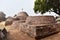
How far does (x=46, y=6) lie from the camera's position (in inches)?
1192

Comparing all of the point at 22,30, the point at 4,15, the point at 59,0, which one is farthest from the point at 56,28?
the point at 4,15

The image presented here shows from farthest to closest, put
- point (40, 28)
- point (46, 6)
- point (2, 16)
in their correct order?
point (46, 6), point (2, 16), point (40, 28)

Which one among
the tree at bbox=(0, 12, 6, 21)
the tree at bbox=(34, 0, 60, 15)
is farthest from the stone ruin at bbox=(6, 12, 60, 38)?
the tree at bbox=(34, 0, 60, 15)

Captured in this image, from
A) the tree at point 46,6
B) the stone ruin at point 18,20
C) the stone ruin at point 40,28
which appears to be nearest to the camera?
the stone ruin at point 40,28

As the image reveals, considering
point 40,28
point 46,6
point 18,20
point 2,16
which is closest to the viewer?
point 40,28

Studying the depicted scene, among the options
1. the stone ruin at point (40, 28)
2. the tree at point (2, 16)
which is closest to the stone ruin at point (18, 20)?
the stone ruin at point (40, 28)

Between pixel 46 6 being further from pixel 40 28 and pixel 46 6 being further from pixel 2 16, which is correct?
pixel 40 28

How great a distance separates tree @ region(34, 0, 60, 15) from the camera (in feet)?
98.0

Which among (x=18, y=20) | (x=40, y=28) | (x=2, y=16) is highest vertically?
(x=40, y=28)

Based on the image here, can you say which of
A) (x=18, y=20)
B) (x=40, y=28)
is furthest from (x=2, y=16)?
(x=40, y=28)

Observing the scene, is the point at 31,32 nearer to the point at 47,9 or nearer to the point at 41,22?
the point at 41,22

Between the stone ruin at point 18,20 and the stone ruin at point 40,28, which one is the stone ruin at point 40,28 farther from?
the stone ruin at point 18,20

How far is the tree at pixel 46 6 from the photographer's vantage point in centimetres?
2986

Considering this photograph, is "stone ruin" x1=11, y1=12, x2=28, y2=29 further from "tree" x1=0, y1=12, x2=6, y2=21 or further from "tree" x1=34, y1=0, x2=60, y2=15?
"tree" x1=34, y1=0, x2=60, y2=15
